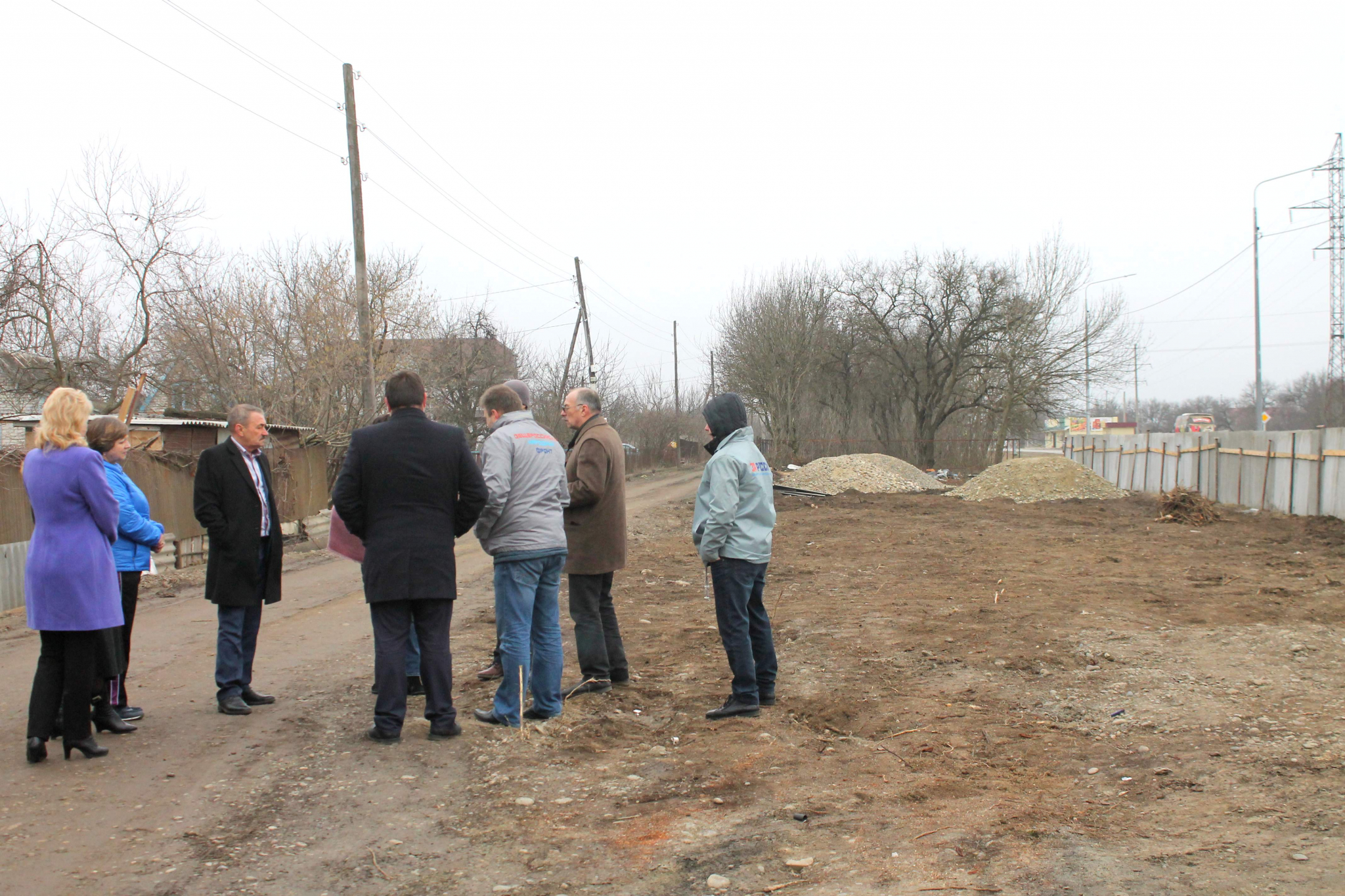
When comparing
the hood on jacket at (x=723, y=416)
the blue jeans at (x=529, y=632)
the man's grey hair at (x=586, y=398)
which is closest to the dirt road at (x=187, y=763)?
the blue jeans at (x=529, y=632)

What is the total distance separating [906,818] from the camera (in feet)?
12.8

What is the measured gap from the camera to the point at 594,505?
19.1 feet

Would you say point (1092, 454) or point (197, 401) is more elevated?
point (197, 401)

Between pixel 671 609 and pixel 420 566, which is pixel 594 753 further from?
pixel 671 609

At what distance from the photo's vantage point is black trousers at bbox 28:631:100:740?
463cm

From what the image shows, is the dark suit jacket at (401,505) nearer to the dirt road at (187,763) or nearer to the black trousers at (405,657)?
the black trousers at (405,657)

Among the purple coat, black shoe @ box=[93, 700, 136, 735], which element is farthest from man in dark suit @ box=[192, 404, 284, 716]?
the purple coat

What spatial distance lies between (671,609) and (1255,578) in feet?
22.0

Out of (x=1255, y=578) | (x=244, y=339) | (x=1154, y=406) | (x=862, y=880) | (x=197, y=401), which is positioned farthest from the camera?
(x=1154, y=406)

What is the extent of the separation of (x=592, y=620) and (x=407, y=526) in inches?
60.9

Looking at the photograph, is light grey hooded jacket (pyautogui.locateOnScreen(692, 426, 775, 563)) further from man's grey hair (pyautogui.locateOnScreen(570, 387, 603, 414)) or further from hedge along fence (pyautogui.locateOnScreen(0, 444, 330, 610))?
hedge along fence (pyautogui.locateOnScreen(0, 444, 330, 610))

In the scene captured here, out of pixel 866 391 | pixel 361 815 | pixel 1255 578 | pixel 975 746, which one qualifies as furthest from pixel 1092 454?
pixel 361 815

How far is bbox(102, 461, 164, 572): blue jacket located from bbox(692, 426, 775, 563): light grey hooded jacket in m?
3.02

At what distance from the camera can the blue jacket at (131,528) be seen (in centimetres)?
521
